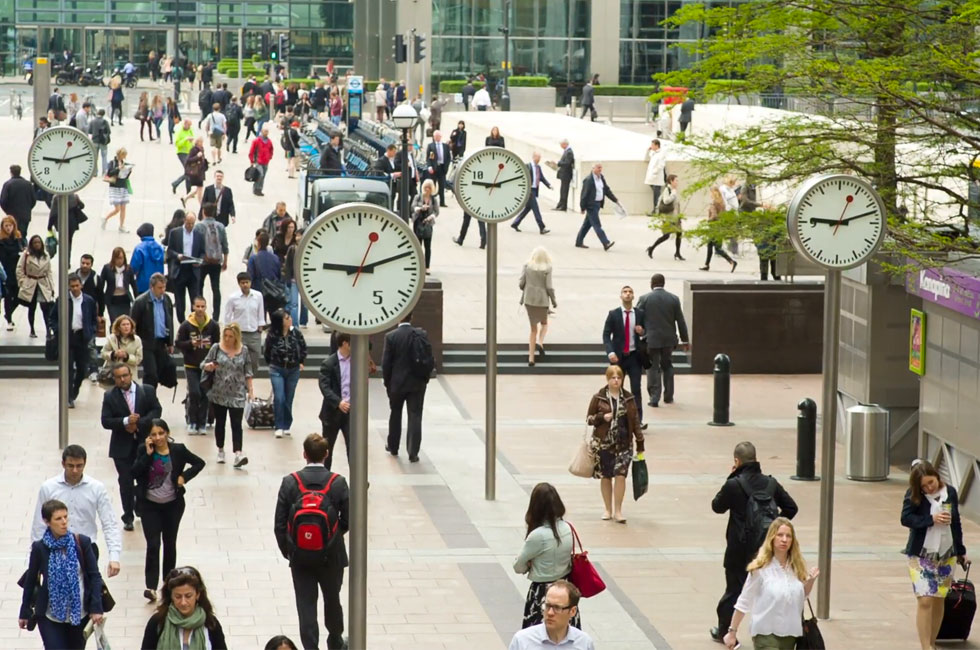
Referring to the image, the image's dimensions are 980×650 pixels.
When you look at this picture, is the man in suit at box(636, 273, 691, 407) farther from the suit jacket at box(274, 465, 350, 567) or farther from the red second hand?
the red second hand

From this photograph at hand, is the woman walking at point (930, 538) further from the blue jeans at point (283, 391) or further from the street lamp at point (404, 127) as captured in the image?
the street lamp at point (404, 127)

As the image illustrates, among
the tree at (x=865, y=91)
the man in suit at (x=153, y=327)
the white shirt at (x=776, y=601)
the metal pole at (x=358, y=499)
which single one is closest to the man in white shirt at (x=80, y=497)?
the metal pole at (x=358, y=499)

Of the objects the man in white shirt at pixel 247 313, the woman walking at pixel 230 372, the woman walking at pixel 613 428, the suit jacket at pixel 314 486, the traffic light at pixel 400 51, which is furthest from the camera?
the traffic light at pixel 400 51

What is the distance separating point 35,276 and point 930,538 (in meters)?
13.6

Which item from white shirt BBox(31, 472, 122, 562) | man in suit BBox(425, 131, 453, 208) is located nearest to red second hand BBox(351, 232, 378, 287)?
white shirt BBox(31, 472, 122, 562)

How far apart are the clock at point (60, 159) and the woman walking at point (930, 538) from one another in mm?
9510

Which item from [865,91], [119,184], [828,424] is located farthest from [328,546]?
[119,184]

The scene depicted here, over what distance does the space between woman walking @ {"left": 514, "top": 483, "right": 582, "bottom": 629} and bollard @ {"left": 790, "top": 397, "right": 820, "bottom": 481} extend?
743 cm

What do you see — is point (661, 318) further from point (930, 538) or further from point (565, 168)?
point (565, 168)

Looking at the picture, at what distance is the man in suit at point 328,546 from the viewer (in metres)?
10.9

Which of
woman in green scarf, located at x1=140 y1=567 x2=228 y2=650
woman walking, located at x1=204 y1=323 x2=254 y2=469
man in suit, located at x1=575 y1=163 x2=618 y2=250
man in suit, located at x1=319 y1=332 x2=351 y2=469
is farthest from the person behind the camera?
man in suit, located at x1=575 y1=163 x2=618 y2=250

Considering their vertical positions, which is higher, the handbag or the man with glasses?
the man with glasses

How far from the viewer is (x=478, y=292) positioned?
1128 inches

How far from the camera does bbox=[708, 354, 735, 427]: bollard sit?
2030 cm
